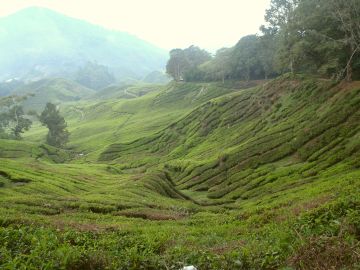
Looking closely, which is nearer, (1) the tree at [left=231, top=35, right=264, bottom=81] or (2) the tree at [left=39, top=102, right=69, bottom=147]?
(2) the tree at [left=39, top=102, right=69, bottom=147]

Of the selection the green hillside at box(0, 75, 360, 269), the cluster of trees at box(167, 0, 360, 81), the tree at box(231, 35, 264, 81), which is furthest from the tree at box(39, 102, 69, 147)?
the cluster of trees at box(167, 0, 360, 81)

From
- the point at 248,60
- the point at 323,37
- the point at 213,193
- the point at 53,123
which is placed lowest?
the point at 213,193

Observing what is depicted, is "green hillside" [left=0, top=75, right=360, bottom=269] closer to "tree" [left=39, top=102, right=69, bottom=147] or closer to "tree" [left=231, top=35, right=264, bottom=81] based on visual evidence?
"tree" [left=39, top=102, right=69, bottom=147]

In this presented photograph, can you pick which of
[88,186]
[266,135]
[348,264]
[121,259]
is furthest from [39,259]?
[266,135]

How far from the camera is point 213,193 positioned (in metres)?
63.4

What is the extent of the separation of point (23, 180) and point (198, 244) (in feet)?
126

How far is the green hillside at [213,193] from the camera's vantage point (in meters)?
15.5

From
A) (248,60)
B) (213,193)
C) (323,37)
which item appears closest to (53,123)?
(248,60)

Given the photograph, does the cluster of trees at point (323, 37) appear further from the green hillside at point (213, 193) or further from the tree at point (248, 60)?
the tree at point (248, 60)

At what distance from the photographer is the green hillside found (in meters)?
15.5

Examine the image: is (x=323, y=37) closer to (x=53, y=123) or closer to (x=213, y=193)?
(x=213, y=193)

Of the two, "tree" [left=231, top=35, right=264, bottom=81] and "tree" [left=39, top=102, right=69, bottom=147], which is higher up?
"tree" [left=231, top=35, right=264, bottom=81]

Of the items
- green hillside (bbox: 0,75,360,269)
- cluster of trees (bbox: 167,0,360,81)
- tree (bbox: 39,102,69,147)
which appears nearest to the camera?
green hillside (bbox: 0,75,360,269)

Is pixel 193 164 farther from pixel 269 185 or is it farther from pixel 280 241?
pixel 280 241
